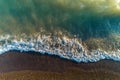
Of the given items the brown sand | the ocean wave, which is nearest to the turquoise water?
the ocean wave

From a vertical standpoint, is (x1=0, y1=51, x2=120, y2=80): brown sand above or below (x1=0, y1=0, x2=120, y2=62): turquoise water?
below

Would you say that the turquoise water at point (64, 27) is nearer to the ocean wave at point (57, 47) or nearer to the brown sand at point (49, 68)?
the ocean wave at point (57, 47)

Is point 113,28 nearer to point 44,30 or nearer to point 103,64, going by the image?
point 103,64

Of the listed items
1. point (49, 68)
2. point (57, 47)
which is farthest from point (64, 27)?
point (49, 68)

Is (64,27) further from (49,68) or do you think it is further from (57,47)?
(49,68)

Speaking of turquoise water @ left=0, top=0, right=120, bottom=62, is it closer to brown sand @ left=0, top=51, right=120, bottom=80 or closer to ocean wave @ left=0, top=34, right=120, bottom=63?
ocean wave @ left=0, top=34, right=120, bottom=63

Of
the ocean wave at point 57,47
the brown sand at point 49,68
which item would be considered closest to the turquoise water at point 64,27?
the ocean wave at point 57,47
